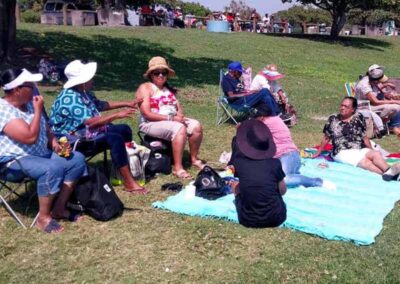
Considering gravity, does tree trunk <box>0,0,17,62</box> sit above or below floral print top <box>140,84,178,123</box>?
above

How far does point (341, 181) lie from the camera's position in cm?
605

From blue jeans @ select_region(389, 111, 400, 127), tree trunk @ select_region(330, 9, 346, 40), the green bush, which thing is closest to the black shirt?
blue jeans @ select_region(389, 111, 400, 127)

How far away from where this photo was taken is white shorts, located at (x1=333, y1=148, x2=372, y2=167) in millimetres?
6594

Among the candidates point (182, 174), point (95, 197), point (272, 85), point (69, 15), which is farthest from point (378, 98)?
point (69, 15)

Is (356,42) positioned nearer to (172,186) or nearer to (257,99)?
(257,99)

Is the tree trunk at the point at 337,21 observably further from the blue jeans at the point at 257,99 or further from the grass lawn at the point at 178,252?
the grass lawn at the point at 178,252

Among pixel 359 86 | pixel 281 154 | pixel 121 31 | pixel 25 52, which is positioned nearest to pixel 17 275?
pixel 281 154

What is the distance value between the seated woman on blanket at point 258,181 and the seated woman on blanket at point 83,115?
4.25 ft

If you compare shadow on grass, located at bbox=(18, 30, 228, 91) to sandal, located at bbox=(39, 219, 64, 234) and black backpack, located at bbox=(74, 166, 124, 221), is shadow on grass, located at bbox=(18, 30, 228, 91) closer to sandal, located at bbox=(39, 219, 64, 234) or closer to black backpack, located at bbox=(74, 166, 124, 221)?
black backpack, located at bbox=(74, 166, 124, 221)

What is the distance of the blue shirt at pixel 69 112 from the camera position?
520 centimetres

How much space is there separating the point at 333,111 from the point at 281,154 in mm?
5232

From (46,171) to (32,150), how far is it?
0.27 metres

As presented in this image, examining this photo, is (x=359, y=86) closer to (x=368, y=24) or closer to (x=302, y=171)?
(x=302, y=171)

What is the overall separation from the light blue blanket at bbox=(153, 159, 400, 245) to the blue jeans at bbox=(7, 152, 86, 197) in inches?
40.4
